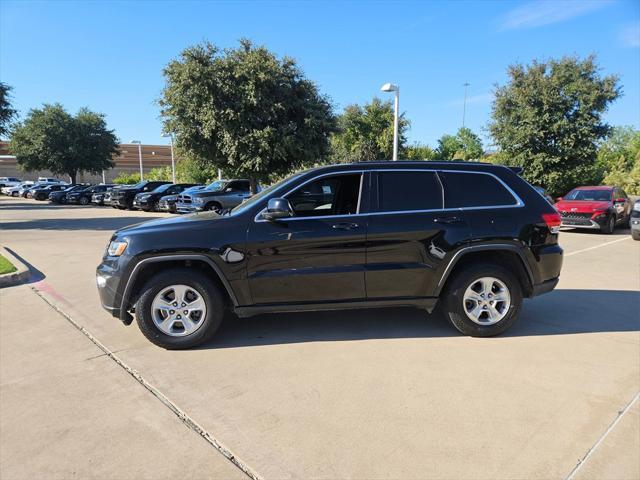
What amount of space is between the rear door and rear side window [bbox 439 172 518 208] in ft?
0.49

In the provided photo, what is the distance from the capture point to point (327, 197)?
4.96 metres

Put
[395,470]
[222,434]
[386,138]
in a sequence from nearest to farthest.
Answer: [395,470] < [222,434] < [386,138]

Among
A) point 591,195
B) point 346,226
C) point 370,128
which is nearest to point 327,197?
point 346,226

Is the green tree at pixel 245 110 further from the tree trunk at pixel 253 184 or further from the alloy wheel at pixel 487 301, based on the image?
the alloy wheel at pixel 487 301

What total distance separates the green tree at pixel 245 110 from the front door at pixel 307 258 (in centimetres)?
1541

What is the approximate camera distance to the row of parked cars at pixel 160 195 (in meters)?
19.7

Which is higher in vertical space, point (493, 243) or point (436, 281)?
point (493, 243)

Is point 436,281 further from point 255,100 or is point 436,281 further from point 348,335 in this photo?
point 255,100

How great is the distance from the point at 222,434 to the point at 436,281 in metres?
A: 2.58

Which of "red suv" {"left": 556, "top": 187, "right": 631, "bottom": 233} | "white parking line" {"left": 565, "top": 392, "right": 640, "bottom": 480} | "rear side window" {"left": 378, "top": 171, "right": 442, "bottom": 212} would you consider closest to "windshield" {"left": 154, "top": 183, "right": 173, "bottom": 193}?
"red suv" {"left": 556, "top": 187, "right": 631, "bottom": 233}

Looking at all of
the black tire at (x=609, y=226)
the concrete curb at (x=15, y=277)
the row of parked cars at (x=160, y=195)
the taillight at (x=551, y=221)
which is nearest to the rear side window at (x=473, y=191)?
the taillight at (x=551, y=221)

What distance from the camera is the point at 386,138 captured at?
34094 mm

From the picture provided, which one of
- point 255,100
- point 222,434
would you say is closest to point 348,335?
point 222,434

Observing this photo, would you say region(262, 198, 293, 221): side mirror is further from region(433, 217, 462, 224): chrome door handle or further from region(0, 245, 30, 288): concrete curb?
region(0, 245, 30, 288): concrete curb
